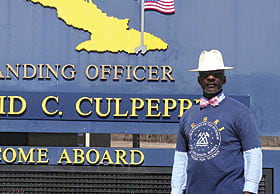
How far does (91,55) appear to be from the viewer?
18.2ft

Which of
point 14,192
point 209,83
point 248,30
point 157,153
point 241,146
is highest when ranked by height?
point 248,30

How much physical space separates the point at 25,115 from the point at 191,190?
2769 mm

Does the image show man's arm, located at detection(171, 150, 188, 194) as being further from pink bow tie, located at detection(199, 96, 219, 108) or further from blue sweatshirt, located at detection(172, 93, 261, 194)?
pink bow tie, located at detection(199, 96, 219, 108)

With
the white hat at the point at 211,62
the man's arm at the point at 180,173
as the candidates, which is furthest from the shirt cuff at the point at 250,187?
the white hat at the point at 211,62

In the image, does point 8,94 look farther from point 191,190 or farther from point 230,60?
point 191,190

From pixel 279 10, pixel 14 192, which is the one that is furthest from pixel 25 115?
pixel 279 10

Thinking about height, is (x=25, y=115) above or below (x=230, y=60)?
below

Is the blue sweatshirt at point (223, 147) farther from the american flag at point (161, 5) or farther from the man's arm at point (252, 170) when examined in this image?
the american flag at point (161, 5)

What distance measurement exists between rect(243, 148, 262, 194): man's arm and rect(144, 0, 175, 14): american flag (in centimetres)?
281

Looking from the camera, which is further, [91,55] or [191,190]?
[91,55]

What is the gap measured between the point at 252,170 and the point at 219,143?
21 cm

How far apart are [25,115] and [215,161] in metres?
2.92

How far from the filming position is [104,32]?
5535 mm

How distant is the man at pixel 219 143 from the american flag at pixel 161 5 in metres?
2.50
